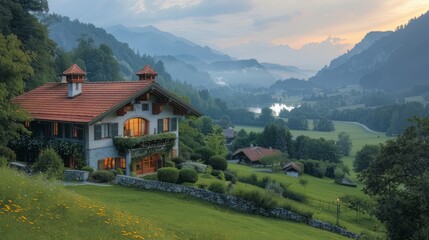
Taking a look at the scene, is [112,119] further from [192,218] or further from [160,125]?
[192,218]

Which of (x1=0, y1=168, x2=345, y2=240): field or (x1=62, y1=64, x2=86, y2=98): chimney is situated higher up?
(x1=62, y1=64, x2=86, y2=98): chimney

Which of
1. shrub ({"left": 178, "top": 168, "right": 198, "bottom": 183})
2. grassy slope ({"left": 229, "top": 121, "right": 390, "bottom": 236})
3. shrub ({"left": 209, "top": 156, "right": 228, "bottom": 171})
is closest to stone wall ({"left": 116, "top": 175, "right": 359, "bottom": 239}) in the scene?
grassy slope ({"left": 229, "top": 121, "right": 390, "bottom": 236})

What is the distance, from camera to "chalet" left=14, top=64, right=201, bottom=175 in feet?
127

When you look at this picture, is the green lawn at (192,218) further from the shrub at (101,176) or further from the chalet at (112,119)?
the chalet at (112,119)

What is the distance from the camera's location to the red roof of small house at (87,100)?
38562 millimetres

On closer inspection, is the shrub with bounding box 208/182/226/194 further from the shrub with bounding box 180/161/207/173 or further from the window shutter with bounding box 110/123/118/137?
the shrub with bounding box 180/161/207/173

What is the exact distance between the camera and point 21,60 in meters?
34.2

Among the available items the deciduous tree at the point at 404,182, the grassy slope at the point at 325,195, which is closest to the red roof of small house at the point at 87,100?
the grassy slope at the point at 325,195

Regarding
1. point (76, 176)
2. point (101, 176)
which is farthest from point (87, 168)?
point (101, 176)

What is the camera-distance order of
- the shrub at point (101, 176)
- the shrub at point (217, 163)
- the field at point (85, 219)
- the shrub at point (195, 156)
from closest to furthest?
the field at point (85, 219), the shrub at point (101, 176), the shrub at point (217, 163), the shrub at point (195, 156)

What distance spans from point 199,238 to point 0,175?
8396 millimetres

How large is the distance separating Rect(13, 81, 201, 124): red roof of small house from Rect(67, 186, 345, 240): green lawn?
8.77 m

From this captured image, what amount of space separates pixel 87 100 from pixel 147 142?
6.85 meters

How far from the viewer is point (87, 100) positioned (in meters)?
41.1
